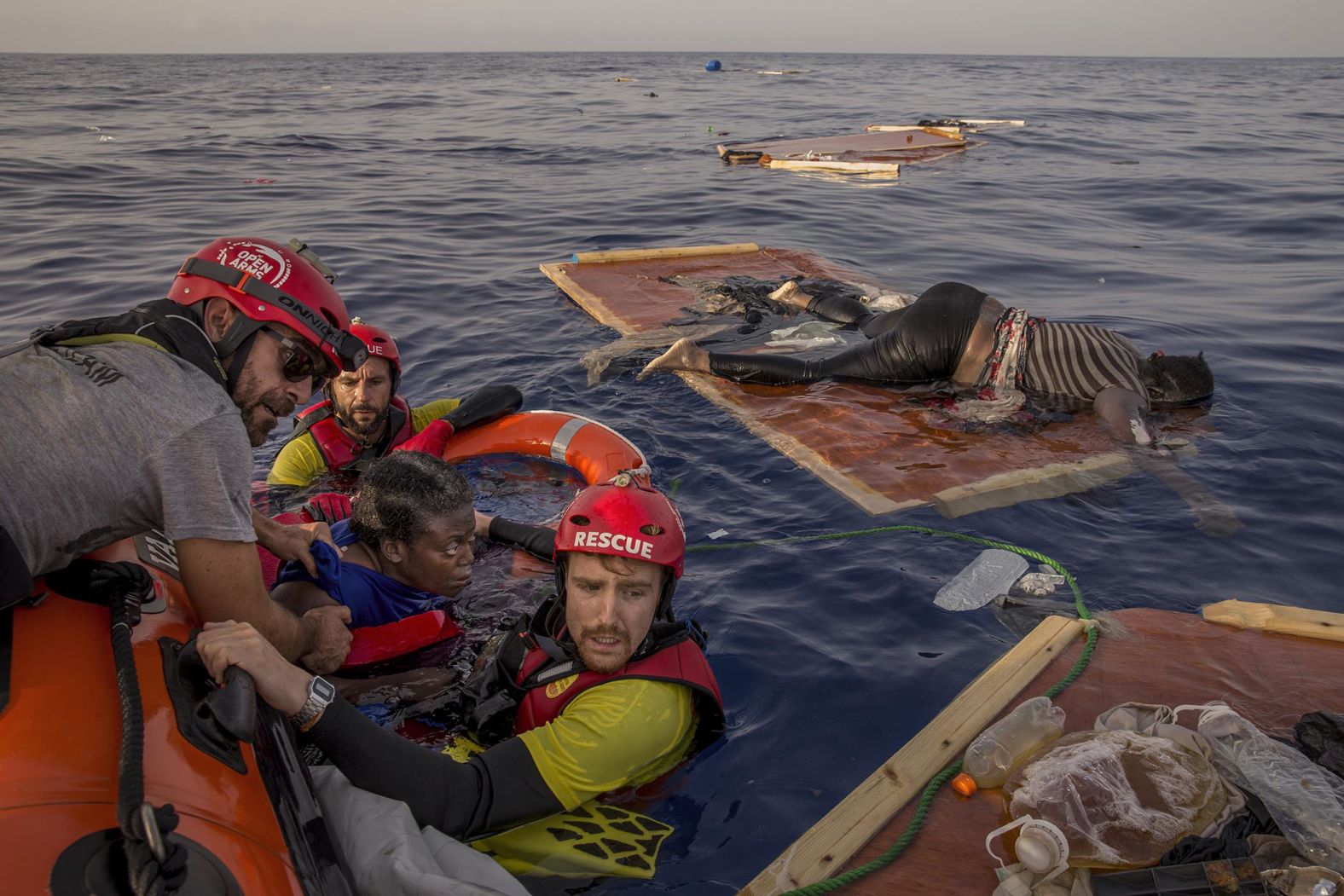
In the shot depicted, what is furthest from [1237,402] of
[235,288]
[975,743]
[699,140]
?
[699,140]

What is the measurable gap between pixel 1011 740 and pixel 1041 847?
68 centimetres

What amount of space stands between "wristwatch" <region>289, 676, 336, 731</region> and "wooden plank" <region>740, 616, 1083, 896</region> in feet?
4.68

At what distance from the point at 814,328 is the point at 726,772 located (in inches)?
238

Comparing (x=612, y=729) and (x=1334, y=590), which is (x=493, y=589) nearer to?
(x=612, y=729)

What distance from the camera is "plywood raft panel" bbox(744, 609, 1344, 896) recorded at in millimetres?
3084

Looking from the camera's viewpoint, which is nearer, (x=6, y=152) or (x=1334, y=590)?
(x=1334, y=590)

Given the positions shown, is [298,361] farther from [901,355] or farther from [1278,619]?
[901,355]

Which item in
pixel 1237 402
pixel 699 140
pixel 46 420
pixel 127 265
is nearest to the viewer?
pixel 46 420

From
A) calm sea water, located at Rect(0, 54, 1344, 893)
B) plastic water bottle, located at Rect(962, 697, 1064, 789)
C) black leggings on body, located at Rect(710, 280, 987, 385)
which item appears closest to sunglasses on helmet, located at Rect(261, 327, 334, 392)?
calm sea water, located at Rect(0, 54, 1344, 893)

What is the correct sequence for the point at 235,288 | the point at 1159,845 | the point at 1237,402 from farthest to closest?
the point at 1237,402, the point at 235,288, the point at 1159,845

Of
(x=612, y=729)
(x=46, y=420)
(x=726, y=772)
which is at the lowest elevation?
(x=726, y=772)

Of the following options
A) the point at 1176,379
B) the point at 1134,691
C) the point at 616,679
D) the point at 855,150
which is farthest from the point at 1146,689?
the point at 855,150

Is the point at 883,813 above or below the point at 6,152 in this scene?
below

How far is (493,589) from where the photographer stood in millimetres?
4852
